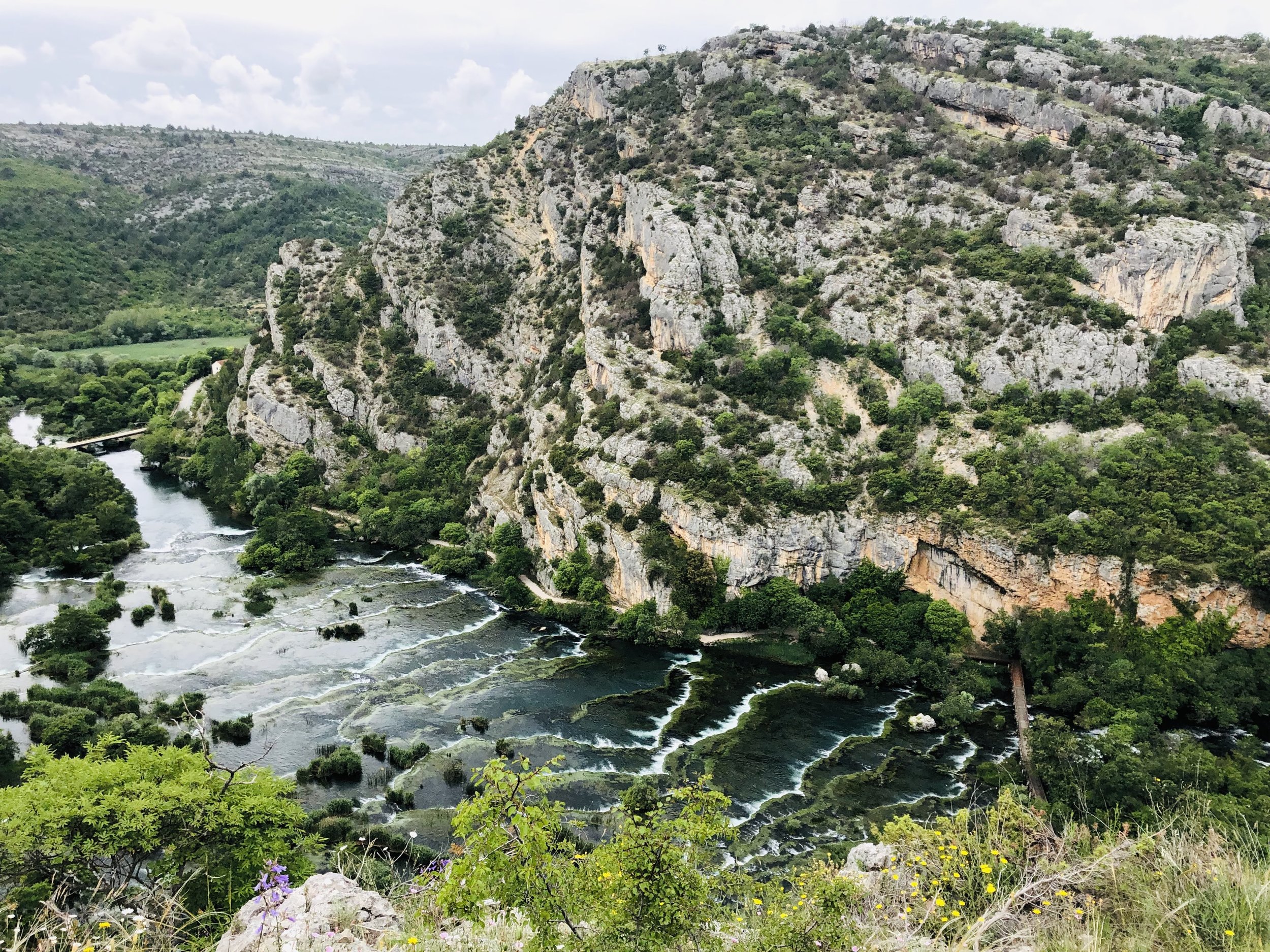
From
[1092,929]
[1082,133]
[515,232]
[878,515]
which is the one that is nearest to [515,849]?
[1092,929]

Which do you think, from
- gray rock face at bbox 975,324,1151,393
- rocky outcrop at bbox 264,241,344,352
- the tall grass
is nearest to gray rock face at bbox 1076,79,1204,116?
gray rock face at bbox 975,324,1151,393

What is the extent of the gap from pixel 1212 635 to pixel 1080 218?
124 feet

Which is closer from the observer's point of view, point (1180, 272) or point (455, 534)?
point (1180, 272)

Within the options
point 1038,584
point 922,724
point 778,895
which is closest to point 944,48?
point 1038,584

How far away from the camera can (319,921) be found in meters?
12.0

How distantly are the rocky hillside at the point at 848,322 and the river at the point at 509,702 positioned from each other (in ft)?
29.2

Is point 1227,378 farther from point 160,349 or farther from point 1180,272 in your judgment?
point 160,349

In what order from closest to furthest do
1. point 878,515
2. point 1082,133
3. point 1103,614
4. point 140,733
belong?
point 140,733 < point 1103,614 < point 878,515 < point 1082,133

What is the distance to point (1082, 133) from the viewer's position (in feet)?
234

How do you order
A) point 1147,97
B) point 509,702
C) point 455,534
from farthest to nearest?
point 1147,97, point 455,534, point 509,702

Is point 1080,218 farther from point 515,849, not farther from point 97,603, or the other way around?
point 97,603

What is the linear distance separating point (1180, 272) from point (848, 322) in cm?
2477

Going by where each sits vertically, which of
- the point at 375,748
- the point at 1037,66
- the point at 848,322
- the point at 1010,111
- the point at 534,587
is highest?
the point at 1037,66

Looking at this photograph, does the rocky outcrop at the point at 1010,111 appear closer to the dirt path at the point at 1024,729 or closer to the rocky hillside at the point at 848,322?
the rocky hillside at the point at 848,322
